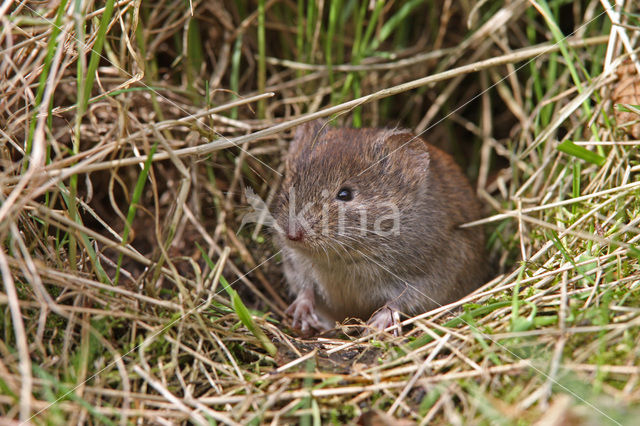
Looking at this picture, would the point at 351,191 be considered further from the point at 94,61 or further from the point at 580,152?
the point at 94,61

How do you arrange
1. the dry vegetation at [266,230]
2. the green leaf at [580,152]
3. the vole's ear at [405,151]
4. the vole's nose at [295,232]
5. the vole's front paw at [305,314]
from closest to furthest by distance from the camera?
the dry vegetation at [266,230] < the vole's nose at [295,232] < the green leaf at [580,152] < the vole's ear at [405,151] < the vole's front paw at [305,314]

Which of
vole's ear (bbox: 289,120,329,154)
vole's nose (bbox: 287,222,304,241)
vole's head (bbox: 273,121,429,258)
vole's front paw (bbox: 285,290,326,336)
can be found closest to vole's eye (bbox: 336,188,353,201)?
vole's head (bbox: 273,121,429,258)

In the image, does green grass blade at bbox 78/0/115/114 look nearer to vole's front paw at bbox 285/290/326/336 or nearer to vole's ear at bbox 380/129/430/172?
vole's ear at bbox 380/129/430/172

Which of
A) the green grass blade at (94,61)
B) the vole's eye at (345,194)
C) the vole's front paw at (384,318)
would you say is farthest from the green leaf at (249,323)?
the green grass blade at (94,61)

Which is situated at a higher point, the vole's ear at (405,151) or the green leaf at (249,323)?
the vole's ear at (405,151)

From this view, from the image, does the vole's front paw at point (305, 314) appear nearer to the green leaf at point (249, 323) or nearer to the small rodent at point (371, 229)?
the small rodent at point (371, 229)

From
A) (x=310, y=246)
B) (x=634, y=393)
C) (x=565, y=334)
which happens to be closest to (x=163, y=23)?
(x=310, y=246)
